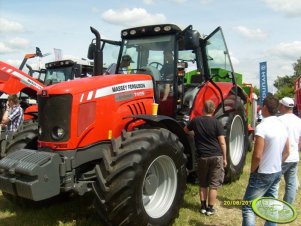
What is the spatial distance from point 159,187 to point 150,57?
6.73ft

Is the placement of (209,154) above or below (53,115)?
below

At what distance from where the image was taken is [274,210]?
340 centimetres

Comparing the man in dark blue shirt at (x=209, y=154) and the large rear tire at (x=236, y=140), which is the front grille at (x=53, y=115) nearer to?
the man in dark blue shirt at (x=209, y=154)

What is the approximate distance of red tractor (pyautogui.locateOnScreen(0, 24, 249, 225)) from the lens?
4004mm

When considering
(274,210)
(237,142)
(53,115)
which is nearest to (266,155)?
(274,210)

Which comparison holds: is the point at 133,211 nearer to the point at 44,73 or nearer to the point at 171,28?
the point at 171,28

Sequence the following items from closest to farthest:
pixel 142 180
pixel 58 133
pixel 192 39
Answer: pixel 142 180 → pixel 58 133 → pixel 192 39

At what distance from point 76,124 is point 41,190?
0.81m

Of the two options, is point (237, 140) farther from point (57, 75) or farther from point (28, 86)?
point (57, 75)

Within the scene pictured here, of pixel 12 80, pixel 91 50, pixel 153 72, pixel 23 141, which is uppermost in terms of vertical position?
pixel 91 50

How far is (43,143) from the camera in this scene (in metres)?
4.43

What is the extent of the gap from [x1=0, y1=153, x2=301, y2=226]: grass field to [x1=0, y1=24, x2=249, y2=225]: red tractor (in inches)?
19.7

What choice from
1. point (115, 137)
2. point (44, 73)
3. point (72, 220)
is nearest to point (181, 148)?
point (115, 137)

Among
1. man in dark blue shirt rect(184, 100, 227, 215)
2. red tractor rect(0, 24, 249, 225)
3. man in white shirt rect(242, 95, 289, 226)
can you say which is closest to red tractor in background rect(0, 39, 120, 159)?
red tractor rect(0, 24, 249, 225)
